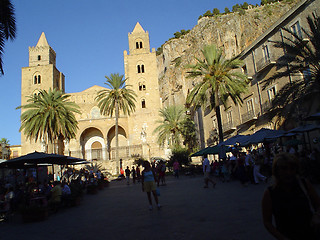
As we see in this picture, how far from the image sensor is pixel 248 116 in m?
25.6

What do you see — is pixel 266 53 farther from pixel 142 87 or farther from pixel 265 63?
pixel 142 87

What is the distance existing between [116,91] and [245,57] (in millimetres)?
14389

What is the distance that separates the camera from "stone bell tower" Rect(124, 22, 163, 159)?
153 feet

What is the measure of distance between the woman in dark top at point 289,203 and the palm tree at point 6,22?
941 cm

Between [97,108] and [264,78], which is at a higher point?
[97,108]

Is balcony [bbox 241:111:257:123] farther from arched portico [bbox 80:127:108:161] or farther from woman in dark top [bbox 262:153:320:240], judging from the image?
arched portico [bbox 80:127:108:161]

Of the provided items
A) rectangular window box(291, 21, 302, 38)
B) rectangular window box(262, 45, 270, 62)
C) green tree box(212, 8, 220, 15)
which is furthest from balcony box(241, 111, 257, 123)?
green tree box(212, 8, 220, 15)

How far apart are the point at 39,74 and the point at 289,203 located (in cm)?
5435

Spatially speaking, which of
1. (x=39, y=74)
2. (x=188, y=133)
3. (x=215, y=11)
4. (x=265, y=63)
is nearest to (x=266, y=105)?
(x=265, y=63)

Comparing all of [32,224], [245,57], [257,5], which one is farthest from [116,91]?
[257,5]

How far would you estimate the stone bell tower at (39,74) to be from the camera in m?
49.1

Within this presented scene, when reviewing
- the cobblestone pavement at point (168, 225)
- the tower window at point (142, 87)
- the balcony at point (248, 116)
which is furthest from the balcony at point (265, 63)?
the tower window at point (142, 87)

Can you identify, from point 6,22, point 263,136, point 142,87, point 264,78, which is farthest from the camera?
point 142,87

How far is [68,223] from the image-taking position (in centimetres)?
738
